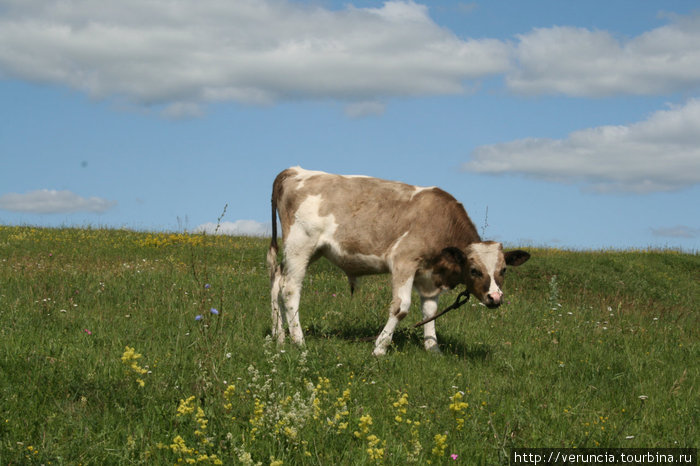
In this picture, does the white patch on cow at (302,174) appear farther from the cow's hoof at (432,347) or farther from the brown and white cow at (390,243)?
the cow's hoof at (432,347)

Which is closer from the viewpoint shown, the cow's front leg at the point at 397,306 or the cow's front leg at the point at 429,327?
the cow's front leg at the point at 397,306

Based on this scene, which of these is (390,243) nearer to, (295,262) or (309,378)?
(295,262)

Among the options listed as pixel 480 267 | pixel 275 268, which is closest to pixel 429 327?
pixel 480 267

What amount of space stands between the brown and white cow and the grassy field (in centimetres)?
78

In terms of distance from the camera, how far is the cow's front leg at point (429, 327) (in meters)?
9.19

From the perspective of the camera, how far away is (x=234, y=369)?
6.99m

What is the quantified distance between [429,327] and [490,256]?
148 cm

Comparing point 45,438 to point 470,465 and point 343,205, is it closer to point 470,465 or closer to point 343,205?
point 470,465

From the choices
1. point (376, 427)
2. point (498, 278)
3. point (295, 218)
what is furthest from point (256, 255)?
point (376, 427)

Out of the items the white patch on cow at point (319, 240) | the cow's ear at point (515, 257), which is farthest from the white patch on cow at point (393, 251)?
the cow's ear at point (515, 257)

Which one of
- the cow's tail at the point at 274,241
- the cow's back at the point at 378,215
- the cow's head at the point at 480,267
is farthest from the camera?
the cow's tail at the point at 274,241

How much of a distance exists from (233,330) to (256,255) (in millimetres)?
12410

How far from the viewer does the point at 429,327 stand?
369 inches

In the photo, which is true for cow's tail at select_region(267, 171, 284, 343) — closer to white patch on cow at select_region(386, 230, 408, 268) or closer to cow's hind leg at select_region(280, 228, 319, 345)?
cow's hind leg at select_region(280, 228, 319, 345)
